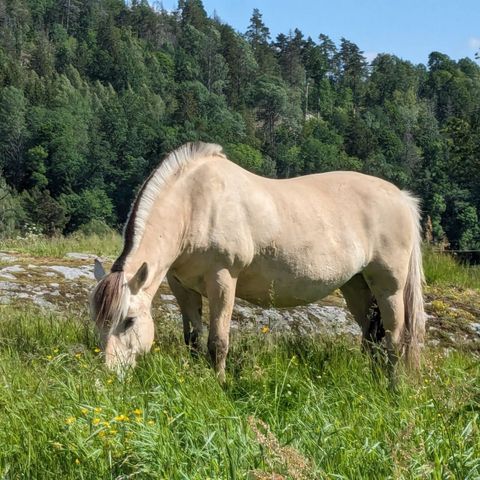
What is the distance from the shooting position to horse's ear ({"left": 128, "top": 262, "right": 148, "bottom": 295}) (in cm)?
446

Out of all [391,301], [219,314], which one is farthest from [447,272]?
[219,314]

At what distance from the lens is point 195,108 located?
11725 centimetres

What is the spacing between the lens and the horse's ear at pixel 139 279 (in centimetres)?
446

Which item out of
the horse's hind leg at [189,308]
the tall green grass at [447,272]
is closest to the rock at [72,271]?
the horse's hind leg at [189,308]

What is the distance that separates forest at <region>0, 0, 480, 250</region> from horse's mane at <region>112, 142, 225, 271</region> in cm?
3752

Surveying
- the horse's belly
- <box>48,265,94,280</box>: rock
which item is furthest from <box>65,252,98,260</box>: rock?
the horse's belly

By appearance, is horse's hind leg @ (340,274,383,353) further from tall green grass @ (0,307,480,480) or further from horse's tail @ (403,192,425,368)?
tall green grass @ (0,307,480,480)

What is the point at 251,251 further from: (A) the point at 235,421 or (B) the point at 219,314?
(A) the point at 235,421

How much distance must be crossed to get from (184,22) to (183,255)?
17405cm

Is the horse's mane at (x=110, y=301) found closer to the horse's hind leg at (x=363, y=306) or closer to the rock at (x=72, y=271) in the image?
the horse's hind leg at (x=363, y=306)

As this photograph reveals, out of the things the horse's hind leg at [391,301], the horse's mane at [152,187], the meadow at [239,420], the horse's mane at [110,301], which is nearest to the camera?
the meadow at [239,420]

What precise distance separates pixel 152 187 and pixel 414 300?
243cm

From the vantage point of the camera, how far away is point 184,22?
17050 cm

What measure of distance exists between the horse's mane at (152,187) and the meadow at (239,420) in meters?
0.74
